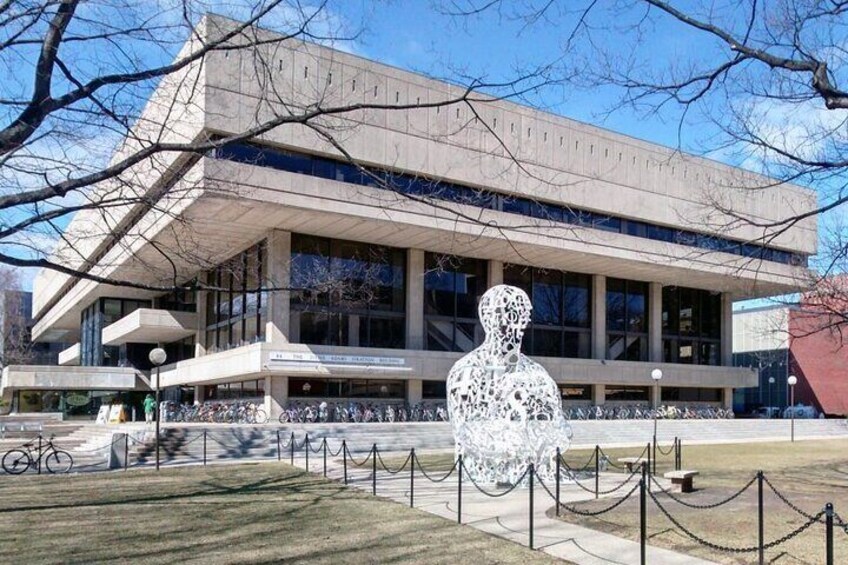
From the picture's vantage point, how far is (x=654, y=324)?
5203cm

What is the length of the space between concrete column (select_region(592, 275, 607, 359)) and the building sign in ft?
50.6

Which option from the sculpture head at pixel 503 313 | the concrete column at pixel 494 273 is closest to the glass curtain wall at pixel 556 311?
the concrete column at pixel 494 273

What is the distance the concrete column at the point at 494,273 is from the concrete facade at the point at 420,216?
8cm

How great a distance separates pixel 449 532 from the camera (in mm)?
11156

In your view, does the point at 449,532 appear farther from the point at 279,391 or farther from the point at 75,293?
the point at 75,293

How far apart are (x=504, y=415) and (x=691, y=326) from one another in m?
42.8

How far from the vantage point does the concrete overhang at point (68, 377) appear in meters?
49.2

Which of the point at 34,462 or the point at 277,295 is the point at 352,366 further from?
the point at 34,462

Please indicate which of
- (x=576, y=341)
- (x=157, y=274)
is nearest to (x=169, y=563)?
(x=157, y=274)

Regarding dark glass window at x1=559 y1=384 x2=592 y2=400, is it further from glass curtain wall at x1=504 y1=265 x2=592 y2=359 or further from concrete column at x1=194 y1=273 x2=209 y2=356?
concrete column at x1=194 y1=273 x2=209 y2=356

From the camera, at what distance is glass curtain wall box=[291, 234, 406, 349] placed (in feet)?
123

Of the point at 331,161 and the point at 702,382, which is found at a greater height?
the point at 331,161

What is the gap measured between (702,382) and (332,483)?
41.5 meters

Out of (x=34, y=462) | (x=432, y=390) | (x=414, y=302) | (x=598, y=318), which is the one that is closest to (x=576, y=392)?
(x=598, y=318)
